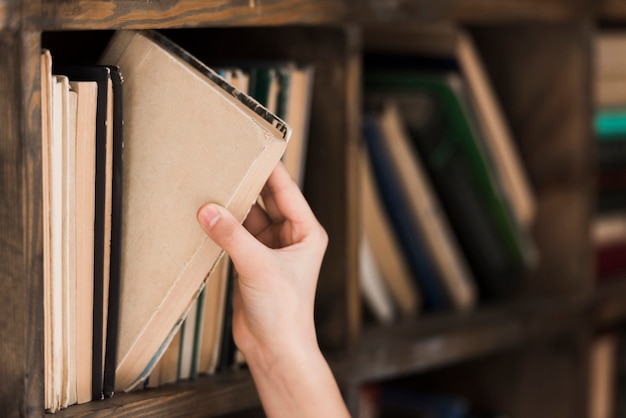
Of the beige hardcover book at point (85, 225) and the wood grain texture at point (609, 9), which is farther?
the wood grain texture at point (609, 9)

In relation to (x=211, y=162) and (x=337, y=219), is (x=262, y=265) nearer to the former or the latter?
(x=211, y=162)

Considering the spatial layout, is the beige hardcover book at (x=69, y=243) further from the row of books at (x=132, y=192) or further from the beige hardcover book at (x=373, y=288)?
the beige hardcover book at (x=373, y=288)

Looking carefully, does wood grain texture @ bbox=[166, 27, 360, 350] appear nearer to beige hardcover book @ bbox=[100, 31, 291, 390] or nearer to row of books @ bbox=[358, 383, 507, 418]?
beige hardcover book @ bbox=[100, 31, 291, 390]

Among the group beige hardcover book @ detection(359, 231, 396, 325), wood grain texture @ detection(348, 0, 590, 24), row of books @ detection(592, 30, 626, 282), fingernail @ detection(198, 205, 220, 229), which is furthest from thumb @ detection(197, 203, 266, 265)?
row of books @ detection(592, 30, 626, 282)

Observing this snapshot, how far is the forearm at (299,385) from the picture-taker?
106cm

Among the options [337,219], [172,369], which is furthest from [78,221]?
[337,219]

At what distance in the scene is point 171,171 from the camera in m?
1.03

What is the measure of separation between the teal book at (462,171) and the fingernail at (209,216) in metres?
0.61

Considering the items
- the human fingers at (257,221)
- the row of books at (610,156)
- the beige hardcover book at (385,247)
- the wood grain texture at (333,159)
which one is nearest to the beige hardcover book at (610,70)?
the row of books at (610,156)

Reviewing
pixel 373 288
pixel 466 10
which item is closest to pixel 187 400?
pixel 373 288

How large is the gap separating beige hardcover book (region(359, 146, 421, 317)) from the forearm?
1.48 feet

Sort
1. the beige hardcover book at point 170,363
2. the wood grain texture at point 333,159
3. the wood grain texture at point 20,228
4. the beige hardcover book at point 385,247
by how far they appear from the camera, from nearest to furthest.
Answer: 1. the wood grain texture at point 20,228
2. the beige hardcover book at point 170,363
3. the wood grain texture at point 333,159
4. the beige hardcover book at point 385,247

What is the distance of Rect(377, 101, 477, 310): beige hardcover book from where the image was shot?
1497 mm

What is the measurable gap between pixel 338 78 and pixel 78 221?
1.39ft
